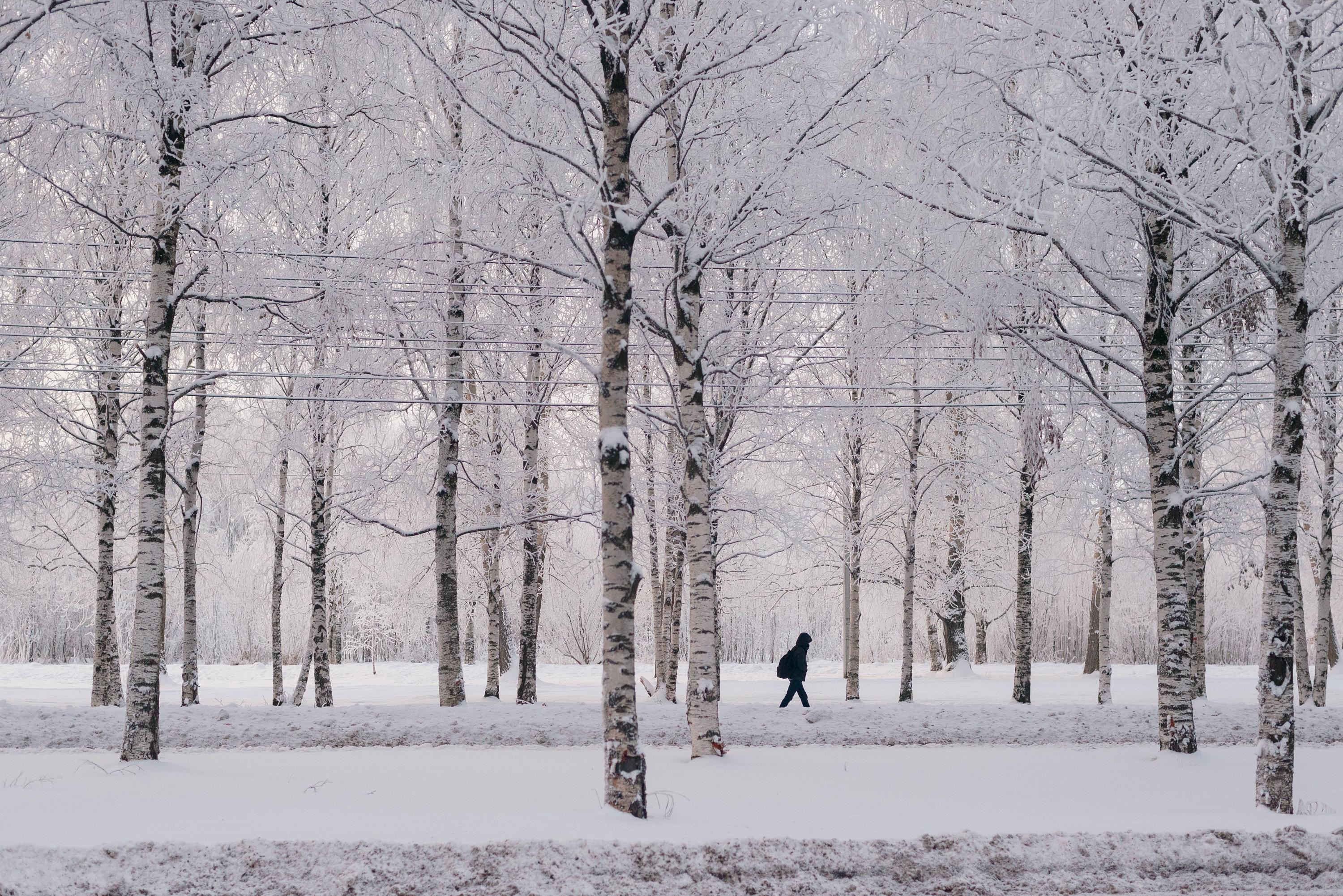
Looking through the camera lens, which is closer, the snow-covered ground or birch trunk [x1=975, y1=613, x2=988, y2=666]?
the snow-covered ground

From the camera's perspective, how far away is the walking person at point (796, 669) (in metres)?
15.4

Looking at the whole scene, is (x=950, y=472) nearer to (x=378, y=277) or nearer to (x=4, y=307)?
(x=378, y=277)

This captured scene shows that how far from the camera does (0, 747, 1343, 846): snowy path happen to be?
6629 millimetres

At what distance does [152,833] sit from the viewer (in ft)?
20.7

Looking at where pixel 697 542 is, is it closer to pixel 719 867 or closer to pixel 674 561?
pixel 719 867

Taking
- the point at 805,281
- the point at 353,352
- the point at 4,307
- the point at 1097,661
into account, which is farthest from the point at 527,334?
the point at 1097,661

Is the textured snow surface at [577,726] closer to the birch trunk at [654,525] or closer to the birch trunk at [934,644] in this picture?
the birch trunk at [654,525]

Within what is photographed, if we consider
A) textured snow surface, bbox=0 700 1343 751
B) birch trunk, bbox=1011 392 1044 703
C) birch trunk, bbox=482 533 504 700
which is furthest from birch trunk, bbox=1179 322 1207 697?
birch trunk, bbox=482 533 504 700

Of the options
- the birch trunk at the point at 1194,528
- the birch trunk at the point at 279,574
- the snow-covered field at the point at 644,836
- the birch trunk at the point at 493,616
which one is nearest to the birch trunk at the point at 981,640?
the birch trunk at the point at 1194,528

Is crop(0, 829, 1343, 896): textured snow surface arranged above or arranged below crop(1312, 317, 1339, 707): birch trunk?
below

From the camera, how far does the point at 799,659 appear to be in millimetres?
15672

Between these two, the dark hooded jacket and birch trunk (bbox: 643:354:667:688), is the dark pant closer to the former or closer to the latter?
the dark hooded jacket

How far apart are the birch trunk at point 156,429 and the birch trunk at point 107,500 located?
636cm

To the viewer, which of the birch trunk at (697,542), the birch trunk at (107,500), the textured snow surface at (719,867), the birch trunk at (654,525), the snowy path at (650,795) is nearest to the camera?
the textured snow surface at (719,867)
